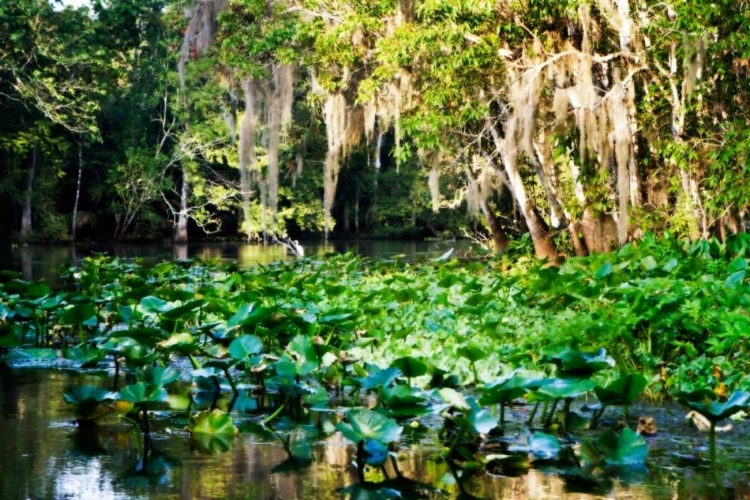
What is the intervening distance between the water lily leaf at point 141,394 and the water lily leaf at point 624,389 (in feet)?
5.81

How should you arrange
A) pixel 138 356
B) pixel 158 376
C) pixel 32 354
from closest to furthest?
pixel 158 376, pixel 138 356, pixel 32 354

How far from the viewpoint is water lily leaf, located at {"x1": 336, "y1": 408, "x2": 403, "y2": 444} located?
3537 millimetres

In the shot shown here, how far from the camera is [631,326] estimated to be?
18.4 ft

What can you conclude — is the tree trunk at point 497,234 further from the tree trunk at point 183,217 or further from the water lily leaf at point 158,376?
the tree trunk at point 183,217

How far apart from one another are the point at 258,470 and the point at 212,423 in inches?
25.4

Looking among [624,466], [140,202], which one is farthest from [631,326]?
[140,202]

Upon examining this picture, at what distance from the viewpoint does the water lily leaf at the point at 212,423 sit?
4336 mm

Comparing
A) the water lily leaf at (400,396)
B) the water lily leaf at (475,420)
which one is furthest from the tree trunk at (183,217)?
the water lily leaf at (475,420)

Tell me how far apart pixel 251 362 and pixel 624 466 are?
191 centimetres

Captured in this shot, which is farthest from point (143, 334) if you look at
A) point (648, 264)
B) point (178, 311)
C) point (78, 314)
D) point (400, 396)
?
point (648, 264)

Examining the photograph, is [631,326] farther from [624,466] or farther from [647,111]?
[647,111]

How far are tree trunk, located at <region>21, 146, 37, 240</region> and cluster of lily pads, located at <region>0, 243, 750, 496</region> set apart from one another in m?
23.3

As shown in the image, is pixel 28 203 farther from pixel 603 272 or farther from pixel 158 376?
pixel 158 376

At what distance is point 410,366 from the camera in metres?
4.14
